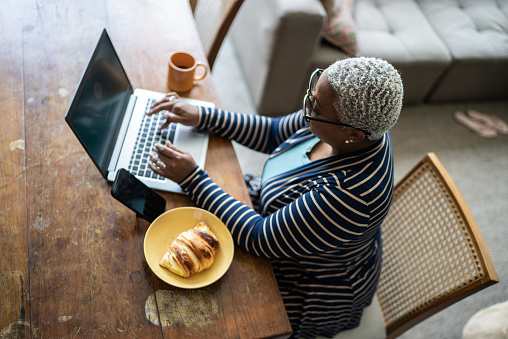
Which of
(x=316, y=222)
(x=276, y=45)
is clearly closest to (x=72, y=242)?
(x=316, y=222)

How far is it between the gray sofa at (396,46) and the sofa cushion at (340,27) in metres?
0.05

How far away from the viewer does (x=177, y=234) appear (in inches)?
37.7

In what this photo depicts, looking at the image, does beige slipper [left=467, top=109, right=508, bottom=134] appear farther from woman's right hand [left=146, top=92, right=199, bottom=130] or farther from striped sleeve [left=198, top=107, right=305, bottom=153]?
woman's right hand [left=146, top=92, right=199, bottom=130]

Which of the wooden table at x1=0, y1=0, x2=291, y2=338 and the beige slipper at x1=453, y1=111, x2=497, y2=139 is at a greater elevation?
the wooden table at x1=0, y1=0, x2=291, y2=338

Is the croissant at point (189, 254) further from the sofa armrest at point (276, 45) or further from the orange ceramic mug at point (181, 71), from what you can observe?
the sofa armrest at point (276, 45)

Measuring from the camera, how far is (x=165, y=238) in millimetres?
946

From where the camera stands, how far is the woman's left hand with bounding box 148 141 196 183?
1.02m

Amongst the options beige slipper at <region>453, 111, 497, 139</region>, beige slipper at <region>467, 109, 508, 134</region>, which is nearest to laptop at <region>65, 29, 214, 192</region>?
beige slipper at <region>453, 111, 497, 139</region>

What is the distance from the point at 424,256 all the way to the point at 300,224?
1.57 feet

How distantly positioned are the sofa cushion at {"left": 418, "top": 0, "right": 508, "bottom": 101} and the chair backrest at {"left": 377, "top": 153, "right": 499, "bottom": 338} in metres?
1.58

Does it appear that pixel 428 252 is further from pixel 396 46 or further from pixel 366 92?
pixel 396 46

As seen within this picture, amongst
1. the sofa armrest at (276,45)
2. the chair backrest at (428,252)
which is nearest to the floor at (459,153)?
the sofa armrest at (276,45)

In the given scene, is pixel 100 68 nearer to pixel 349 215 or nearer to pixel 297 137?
pixel 297 137

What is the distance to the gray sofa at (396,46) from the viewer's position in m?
2.01
